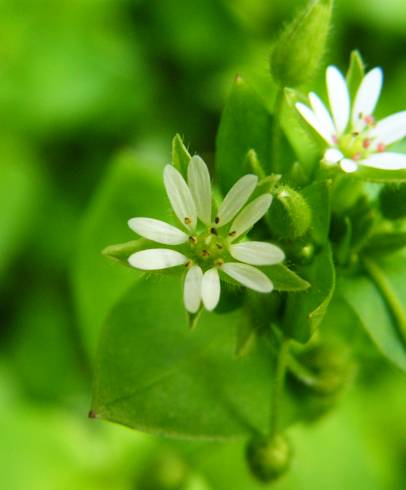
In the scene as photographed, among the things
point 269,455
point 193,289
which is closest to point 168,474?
point 269,455

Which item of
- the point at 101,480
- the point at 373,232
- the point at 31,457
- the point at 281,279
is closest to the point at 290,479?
the point at 101,480

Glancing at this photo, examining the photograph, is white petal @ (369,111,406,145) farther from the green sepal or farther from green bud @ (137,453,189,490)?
green bud @ (137,453,189,490)

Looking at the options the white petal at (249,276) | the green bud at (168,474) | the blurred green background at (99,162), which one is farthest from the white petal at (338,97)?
the green bud at (168,474)

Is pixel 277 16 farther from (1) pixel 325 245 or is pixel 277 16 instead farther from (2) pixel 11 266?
(1) pixel 325 245

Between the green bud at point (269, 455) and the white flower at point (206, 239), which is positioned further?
the green bud at point (269, 455)

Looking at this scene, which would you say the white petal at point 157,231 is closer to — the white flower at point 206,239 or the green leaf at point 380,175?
the white flower at point 206,239

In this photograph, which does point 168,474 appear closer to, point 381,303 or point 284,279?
point 381,303
